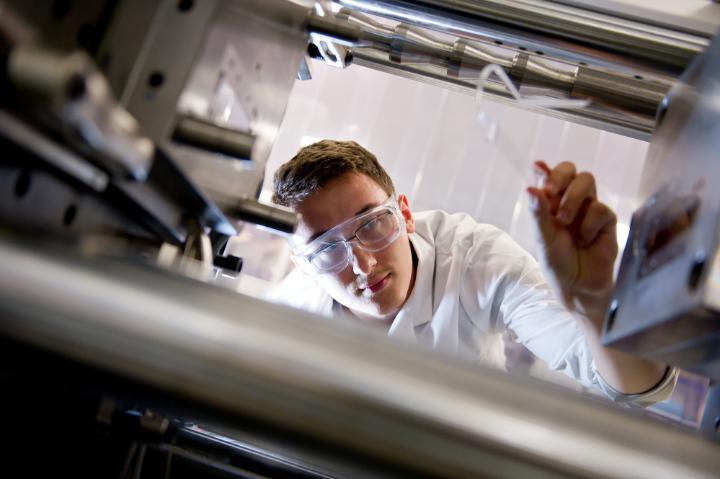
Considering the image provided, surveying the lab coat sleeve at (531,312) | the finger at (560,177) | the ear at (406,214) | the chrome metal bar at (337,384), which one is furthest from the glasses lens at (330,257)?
the chrome metal bar at (337,384)

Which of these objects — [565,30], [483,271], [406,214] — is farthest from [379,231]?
[565,30]

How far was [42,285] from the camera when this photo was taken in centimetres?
27

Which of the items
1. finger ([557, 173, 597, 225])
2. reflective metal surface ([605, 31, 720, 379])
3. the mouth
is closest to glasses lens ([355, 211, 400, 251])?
the mouth

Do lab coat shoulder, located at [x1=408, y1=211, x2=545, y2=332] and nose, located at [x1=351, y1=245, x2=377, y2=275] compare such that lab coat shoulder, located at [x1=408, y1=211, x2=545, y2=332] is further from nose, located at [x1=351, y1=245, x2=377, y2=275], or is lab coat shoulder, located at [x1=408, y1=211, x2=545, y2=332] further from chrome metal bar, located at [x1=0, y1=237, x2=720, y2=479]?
chrome metal bar, located at [x1=0, y1=237, x2=720, y2=479]

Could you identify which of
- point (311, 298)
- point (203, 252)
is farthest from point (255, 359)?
point (311, 298)

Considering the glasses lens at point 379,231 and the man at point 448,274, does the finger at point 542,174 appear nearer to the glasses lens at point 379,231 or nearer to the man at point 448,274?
the man at point 448,274

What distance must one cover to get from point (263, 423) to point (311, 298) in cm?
139

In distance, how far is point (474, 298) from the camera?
1.43 m

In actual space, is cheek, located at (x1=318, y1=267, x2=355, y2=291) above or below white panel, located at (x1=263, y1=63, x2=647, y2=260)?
below

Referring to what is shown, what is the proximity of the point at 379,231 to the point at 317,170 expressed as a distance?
21 cm

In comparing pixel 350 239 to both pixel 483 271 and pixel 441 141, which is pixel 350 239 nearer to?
pixel 483 271

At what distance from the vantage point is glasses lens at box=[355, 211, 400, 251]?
121cm

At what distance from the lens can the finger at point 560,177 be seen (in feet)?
1.82

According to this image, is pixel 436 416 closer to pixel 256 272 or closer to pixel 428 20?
pixel 428 20
